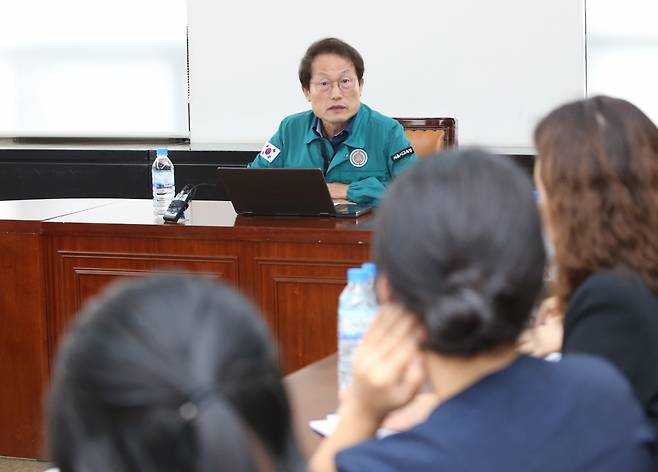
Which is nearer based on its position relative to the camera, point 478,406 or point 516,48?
Result: point 478,406

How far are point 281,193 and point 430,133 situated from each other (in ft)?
3.25

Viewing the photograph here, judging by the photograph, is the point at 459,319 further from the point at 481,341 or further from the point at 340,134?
the point at 340,134

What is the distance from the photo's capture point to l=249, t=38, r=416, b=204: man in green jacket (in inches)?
157

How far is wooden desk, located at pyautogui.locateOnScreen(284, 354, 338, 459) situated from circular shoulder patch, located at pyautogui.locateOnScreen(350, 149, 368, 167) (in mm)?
1987

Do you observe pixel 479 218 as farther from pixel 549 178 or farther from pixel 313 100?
pixel 313 100

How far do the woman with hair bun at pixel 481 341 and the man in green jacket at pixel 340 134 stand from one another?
2.79 m

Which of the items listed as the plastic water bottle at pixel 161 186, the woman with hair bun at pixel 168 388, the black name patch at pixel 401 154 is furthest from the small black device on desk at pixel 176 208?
the woman with hair bun at pixel 168 388

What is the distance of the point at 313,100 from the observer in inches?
159

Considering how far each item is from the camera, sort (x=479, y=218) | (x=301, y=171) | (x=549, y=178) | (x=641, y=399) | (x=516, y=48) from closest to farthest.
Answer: (x=479, y=218), (x=641, y=399), (x=549, y=178), (x=301, y=171), (x=516, y=48)

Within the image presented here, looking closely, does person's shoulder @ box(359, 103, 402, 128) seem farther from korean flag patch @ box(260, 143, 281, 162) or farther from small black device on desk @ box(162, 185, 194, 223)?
small black device on desk @ box(162, 185, 194, 223)

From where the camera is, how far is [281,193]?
3.46 meters

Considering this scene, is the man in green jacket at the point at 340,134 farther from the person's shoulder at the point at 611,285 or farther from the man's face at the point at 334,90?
the person's shoulder at the point at 611,285

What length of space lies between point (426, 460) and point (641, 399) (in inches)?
20.0

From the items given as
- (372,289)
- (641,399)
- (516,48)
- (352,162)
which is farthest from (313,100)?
(641,399)
